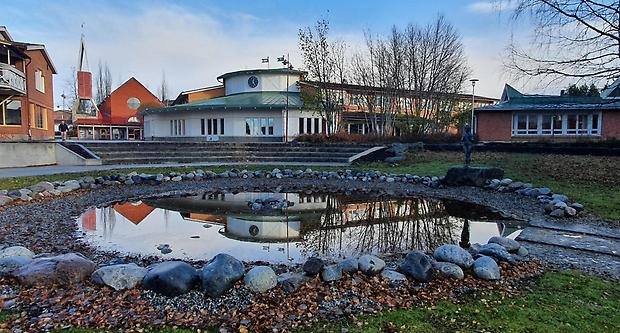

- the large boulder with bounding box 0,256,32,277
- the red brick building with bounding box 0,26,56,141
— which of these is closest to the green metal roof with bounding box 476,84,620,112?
the red brick building with bounding box 0,26,56,141

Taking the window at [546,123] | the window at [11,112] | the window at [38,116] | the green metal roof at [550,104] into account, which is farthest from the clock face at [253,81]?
the window at [546,123]

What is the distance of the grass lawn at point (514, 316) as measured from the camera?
3289 millimetres

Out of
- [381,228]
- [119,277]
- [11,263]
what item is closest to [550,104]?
[381,228]

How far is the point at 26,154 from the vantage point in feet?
57.3

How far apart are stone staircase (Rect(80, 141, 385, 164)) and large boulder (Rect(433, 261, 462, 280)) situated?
15026mm

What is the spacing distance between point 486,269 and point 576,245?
2.56 m

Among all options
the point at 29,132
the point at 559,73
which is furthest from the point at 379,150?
the point at 29,132

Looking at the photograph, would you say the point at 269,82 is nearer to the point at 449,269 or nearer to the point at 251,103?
the point at 251,103

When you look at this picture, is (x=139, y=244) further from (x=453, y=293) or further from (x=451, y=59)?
(x=451, y=59)

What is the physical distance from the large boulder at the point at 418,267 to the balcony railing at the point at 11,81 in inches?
959

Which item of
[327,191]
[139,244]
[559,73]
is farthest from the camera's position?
[327,191]

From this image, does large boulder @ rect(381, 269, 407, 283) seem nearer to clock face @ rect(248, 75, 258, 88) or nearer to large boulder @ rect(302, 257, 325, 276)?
large boulder @ rect(302, 257, 325, 276)

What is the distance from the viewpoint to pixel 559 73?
38.3 feet

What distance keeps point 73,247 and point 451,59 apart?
29649mm
